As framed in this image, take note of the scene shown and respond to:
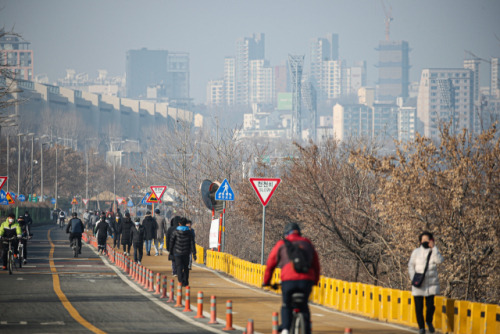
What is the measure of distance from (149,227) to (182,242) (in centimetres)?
1225

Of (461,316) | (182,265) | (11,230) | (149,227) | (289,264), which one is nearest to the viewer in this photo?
(289,264)

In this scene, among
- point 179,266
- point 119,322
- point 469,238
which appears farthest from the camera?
point 469,238

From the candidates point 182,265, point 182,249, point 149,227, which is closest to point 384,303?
point 182,265

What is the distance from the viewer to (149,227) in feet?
109

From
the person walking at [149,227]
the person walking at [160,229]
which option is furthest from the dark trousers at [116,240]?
the person walking at [149,227]

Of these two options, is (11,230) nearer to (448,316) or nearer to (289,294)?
(448,316)

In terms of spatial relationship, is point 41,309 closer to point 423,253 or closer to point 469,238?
point 423,253

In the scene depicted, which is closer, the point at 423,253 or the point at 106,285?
the point at 423,253

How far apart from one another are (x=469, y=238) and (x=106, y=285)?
28.7ft

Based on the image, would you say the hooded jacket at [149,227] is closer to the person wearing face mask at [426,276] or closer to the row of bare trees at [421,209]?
the row of bare trees at [421,209]

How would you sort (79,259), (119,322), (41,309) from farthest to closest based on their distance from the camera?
(79,259) → (41,309) → (119,322)

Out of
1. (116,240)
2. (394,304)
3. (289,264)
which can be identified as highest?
(289,264)

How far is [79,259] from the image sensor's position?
34.3m

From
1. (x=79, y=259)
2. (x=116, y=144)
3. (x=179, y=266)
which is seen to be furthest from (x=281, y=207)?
(x=116, y=144)
